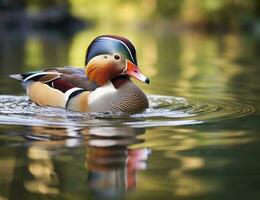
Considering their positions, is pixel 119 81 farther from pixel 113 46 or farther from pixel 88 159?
pixel 88 159

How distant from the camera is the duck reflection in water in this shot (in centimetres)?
411

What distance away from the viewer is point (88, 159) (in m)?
4.82

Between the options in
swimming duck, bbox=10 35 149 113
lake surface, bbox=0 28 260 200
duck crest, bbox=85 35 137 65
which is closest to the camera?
lake surface, bbox=0 28 260 200

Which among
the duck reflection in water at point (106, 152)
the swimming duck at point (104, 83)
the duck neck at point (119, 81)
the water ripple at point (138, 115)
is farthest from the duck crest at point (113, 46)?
the duck reflection in water at point (106, 152)

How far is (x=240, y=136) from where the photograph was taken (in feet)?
19.3

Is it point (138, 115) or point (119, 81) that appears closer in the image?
point (138, 115)

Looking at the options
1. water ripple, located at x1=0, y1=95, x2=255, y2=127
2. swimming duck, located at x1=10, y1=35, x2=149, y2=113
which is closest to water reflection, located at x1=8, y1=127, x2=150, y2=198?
water ripple, located at x1=0, y1=95, x2=255, y2=127

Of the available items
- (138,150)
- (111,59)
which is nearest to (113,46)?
(111,59)

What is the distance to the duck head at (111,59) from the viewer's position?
24.0 feet

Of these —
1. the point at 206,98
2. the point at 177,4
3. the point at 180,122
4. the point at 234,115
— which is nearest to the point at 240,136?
the point at 180,122

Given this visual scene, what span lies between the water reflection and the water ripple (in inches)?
14.7

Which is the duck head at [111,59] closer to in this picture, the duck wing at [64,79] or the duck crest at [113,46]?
the duck crest at [113,46]

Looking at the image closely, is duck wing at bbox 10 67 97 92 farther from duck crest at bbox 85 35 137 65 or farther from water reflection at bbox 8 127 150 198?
water reflection at bbox 8 127 150 198

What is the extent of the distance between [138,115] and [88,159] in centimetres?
225
